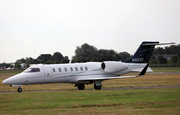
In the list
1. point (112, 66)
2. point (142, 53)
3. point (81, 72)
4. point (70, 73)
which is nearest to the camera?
point (70, 73)

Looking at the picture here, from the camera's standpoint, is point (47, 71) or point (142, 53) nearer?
point (47, 71)

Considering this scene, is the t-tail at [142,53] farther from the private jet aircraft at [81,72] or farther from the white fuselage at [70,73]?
the white fuselage at [70,73]

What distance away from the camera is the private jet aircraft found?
22744mm

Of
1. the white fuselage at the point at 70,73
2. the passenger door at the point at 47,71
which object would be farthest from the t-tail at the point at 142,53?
the passenger door at the point at 47,71

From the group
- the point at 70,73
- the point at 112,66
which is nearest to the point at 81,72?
the point at 70,73

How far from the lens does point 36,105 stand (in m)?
14.8

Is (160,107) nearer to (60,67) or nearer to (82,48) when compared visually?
(60,67)

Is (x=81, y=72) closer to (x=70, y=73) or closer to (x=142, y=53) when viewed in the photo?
(x=70, y=73)

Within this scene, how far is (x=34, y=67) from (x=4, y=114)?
11.1 m

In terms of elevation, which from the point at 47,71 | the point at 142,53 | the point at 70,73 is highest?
the point at 142,53

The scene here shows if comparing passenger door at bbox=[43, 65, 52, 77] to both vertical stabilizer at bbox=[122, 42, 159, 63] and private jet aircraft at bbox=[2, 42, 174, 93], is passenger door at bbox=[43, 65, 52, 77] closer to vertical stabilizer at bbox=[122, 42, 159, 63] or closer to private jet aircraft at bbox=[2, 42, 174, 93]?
private jet aircraft at bbox=[2, 42, 174, 93]

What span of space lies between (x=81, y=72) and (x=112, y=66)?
3.31 metres

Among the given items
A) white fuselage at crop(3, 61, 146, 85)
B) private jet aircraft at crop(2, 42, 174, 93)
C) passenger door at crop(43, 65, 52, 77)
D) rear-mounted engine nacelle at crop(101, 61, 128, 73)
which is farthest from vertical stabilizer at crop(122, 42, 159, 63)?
passenger door at crop(43, 65, 52, 77)

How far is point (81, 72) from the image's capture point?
2520 cm
